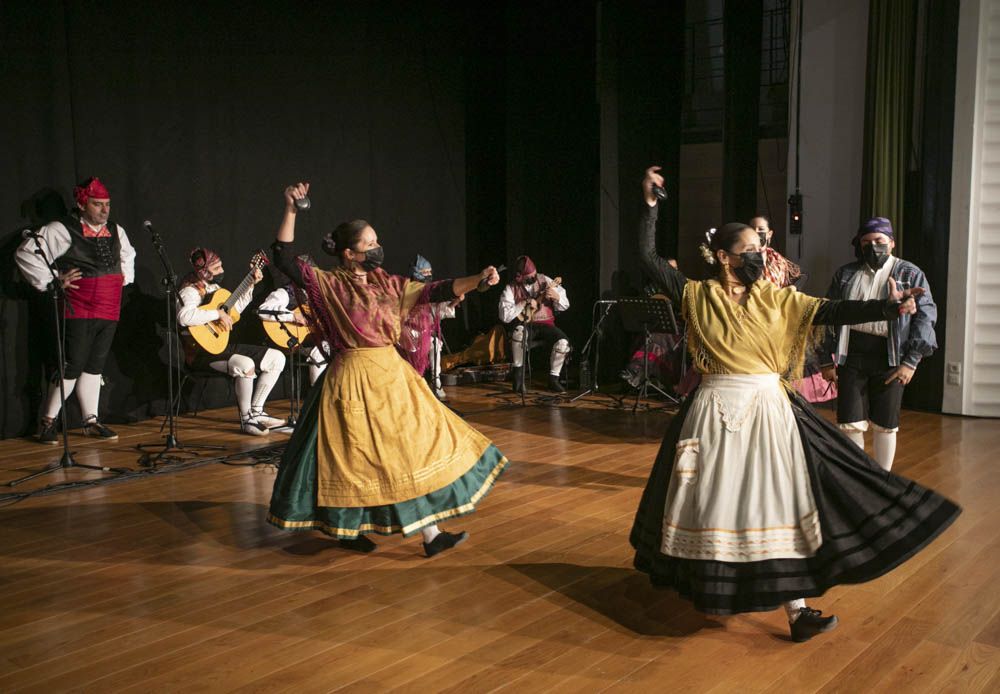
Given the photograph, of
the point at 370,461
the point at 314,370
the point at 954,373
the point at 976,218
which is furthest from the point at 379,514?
the point at 976,218

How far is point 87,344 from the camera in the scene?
6.58m

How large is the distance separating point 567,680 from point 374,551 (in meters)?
1.51

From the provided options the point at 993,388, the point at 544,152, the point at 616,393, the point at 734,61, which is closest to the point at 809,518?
the point at 993,388

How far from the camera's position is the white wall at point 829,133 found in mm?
7828

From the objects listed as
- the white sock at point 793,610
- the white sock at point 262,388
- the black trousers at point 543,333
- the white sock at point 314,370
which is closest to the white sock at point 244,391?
the white sock at point 262,388

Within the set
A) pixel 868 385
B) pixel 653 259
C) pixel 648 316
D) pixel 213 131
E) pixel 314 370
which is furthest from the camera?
pixel 213 131

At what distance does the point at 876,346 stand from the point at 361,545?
2.70 m

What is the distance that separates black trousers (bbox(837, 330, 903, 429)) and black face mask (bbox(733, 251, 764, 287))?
1.78 meters

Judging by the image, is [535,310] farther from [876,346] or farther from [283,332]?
[876,346]

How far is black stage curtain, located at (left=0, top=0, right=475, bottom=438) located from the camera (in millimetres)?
6660

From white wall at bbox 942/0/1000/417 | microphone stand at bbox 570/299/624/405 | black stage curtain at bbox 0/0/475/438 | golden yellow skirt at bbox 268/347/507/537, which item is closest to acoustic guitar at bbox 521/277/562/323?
microphone stand at bbox 570/299/624/405

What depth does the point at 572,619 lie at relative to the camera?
332cm

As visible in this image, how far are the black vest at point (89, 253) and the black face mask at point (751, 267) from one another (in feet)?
16.4

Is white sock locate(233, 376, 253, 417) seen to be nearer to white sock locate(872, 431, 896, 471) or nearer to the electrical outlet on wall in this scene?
white sock locate(872, 431, 896, 471)
